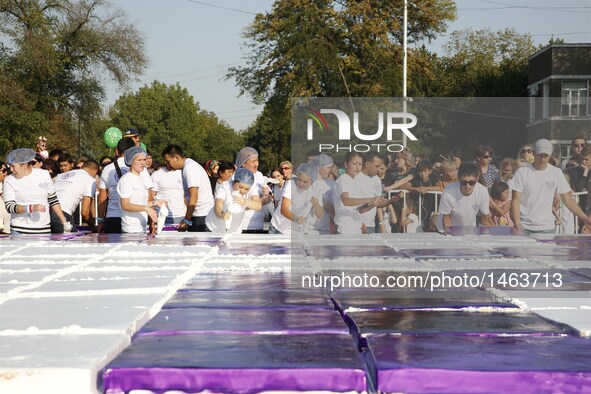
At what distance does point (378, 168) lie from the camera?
1021cm

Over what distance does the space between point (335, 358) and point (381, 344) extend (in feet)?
0.74

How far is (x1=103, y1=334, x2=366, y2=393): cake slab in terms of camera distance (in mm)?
2729

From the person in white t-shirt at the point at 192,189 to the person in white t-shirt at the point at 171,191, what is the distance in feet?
0.23

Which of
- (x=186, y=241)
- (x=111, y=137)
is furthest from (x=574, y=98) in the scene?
(x=186, y=241)

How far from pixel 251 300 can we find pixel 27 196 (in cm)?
557

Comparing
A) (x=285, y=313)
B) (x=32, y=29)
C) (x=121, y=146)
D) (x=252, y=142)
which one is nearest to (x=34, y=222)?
(x=121, y=146)

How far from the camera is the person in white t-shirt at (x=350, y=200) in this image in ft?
30.2

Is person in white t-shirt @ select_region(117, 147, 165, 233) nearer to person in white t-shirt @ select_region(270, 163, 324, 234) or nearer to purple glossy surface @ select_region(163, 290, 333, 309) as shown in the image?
person in white t-shirt @ select_region(270, 163, 324, 234)

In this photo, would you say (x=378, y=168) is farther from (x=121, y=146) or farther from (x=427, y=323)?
(x=427, y=323)

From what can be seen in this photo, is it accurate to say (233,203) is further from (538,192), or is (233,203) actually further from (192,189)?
(538,192)

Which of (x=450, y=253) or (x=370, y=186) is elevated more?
(x=370, y=186)

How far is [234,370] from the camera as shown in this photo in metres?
2.76

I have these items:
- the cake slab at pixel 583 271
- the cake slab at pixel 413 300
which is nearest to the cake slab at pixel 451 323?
the cake slab at pixel 413 300

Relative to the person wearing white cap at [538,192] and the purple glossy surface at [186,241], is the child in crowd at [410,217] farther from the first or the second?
the purple glossy surface at [186,241]
